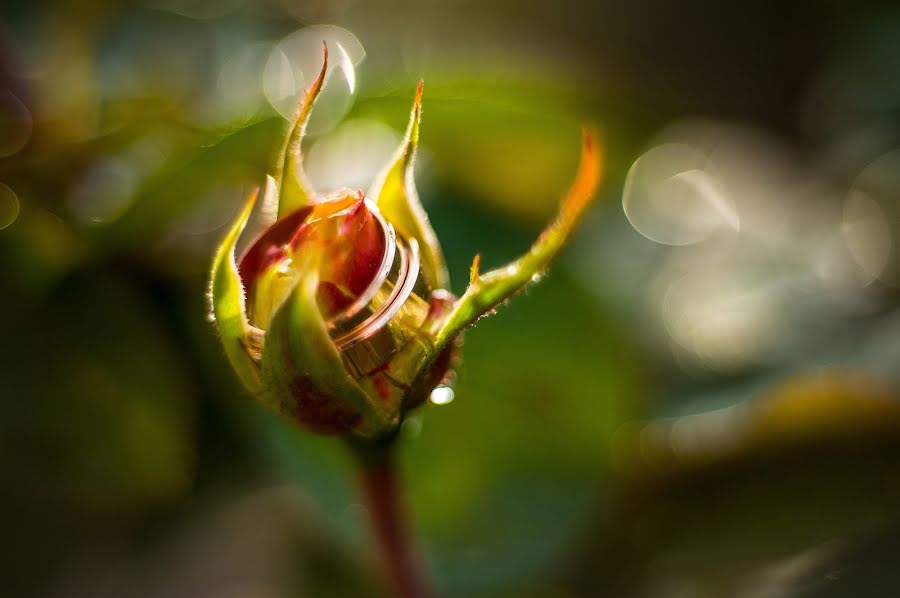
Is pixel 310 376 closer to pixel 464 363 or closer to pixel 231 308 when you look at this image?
pixel 231 308

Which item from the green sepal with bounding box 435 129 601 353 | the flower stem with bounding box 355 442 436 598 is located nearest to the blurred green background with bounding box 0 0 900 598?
the flower stem with bounding box 355 442 436 598

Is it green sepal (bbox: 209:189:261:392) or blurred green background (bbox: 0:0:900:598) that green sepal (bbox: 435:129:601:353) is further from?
blurred green background (bbox: 0:0:900:598)

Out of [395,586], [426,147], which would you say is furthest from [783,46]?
[395,586]

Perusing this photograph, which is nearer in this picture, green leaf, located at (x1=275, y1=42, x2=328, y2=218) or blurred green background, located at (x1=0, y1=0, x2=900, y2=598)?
green leaf, located at (x1=275, y1=42, x2=328, y2=218)

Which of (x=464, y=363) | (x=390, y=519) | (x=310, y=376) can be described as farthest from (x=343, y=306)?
(x=464, y=363)

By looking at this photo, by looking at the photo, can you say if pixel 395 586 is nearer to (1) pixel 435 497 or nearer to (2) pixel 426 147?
(1) pixel 435 497
